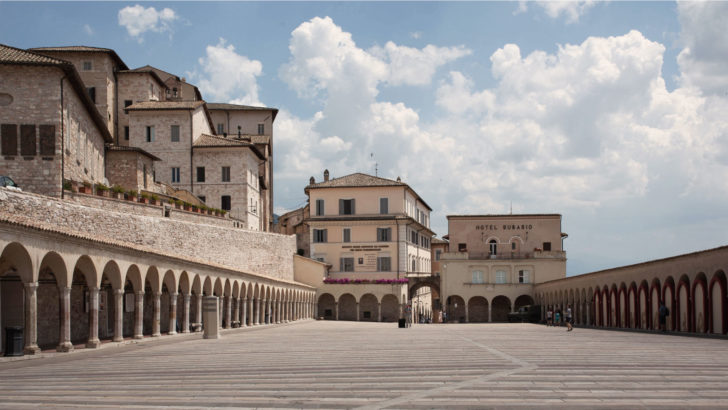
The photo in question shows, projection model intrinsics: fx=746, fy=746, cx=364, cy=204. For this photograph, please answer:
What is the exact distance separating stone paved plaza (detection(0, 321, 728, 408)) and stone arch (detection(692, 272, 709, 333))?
357 inches

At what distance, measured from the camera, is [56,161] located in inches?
1366

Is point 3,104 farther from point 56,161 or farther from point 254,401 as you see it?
point 254,401

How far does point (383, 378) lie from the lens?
47.0 ft

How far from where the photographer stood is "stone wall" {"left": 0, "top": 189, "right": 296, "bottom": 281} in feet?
85.4

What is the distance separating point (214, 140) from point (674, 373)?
58.6m

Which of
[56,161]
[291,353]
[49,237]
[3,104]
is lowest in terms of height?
[291,353]

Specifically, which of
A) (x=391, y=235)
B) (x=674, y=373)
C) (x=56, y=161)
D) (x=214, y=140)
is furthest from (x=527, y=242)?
(x=674, y=373)

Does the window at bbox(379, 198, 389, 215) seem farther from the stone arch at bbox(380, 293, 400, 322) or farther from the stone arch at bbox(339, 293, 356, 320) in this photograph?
the stone arch at bbox(339, 293, 356, 320)

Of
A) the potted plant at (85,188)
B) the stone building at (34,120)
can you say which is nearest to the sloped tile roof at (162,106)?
the potted plant at (85,188)

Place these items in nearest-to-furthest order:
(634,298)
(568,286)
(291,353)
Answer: (291,353) → (634,298) → (568,286)

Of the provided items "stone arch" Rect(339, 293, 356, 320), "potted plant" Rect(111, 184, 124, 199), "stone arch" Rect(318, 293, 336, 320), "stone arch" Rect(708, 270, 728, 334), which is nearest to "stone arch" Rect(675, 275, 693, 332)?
"stone arch" Rect(708, 270, 728, 334)

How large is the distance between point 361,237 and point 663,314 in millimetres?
46512

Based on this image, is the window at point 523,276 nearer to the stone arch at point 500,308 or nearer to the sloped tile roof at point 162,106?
the stone arch at point 500,308

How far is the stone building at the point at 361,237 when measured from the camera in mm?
75500
